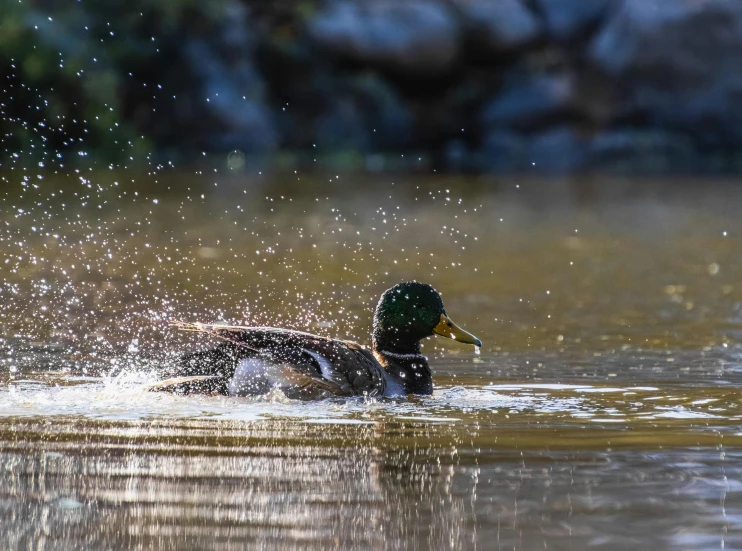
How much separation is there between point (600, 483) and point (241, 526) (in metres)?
1.48

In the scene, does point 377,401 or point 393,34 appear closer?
point 377,401

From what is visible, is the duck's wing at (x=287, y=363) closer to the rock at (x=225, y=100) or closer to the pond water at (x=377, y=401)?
the pond water at (x=377, y=401)

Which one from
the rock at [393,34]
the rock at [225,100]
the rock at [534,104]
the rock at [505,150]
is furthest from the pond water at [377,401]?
the rock at [393,34]

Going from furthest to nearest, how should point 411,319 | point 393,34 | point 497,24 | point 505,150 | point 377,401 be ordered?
point 497,24, point 393,34, point 505,150, point 411,319, point 377,401

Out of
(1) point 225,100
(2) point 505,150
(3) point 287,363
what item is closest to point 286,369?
(3) point 287,363

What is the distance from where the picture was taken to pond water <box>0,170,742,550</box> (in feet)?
15.9

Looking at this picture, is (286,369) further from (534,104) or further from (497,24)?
(497,24)

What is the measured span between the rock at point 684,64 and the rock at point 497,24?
2408 millimetres

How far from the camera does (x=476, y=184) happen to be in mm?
25969

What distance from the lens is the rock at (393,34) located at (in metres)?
32.7

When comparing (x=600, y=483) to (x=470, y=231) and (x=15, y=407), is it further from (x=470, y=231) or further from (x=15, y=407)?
(x=470, y=231)

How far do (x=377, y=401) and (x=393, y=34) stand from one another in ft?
84.7

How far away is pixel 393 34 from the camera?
32594mm

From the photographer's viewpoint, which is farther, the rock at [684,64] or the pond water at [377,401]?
the rock at [684,64]
